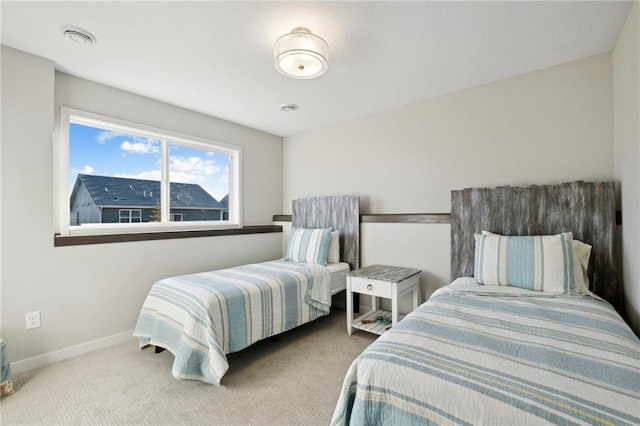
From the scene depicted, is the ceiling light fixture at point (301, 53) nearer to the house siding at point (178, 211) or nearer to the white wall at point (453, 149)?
the white wall at point (453, 149)

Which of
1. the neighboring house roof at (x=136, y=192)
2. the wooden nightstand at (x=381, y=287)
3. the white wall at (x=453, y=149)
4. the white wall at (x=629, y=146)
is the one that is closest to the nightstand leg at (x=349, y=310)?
the wooden nightstand at (x=381, y=287)

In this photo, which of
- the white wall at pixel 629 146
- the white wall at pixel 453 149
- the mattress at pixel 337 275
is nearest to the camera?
the white wall at pixel 629 146

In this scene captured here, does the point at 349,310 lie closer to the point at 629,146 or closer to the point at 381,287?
the point at 381,287

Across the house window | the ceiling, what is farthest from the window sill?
the ceiling

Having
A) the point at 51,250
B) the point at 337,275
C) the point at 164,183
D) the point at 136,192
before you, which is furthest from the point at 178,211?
the point at 337,275

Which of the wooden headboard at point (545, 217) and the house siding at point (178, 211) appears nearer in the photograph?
the wooden headboard at point (545, 217)

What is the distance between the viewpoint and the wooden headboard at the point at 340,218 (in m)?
3.28

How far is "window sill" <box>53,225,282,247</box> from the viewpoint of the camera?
2294 millimetres

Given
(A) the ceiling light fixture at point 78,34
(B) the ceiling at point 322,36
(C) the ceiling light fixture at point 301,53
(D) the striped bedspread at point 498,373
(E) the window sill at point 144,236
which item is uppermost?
(A) the ceiling light fixture at point 78,34

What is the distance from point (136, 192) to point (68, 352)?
1440 millimetres

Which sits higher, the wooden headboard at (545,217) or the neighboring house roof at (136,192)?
the neighboring house roof at (136,192)

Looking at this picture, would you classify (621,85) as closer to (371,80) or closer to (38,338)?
(371,80)

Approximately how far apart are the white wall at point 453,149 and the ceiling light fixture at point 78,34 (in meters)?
2.40

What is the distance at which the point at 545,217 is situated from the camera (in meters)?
2.18
